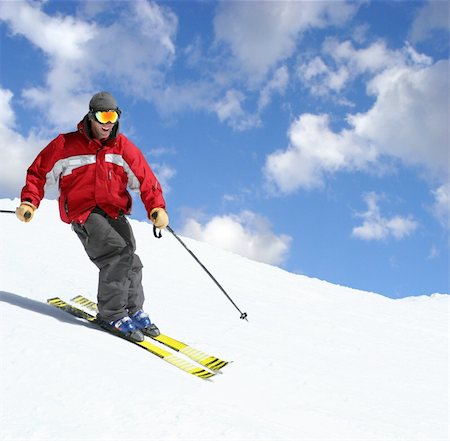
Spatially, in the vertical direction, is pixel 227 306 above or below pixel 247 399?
above

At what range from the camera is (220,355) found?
538 centimetres

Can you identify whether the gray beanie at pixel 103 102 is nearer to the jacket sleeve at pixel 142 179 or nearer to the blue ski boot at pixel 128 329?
the jacket sleeve at pixel 142 179

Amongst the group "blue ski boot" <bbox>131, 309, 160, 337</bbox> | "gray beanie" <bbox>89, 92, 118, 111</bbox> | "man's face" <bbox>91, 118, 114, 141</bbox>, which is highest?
"gray beanie" <bbox>89, 92, 118, 111</bbox>

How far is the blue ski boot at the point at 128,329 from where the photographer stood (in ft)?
16.8

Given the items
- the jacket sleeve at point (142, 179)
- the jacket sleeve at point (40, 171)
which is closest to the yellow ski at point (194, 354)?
the jacket sleeve at point (142, 179)

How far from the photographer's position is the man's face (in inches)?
204

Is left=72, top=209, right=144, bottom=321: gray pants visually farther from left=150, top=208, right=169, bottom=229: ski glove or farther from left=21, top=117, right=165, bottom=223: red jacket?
left=150, top=208, right=169, bottom=229: ski glove

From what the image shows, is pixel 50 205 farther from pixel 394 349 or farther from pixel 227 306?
pixel 394 349

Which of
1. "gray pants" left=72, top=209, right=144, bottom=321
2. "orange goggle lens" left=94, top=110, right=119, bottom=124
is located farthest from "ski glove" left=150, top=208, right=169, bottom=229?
"orange goggle lens" left=94, top=110, right=119, bottom=124

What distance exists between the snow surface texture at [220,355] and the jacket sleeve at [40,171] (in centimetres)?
104

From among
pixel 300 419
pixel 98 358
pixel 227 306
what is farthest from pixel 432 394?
pixel 98 358

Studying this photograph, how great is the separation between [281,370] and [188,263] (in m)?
4.71

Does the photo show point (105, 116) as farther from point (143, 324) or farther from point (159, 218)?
point (143, 324)

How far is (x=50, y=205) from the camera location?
11961mm
